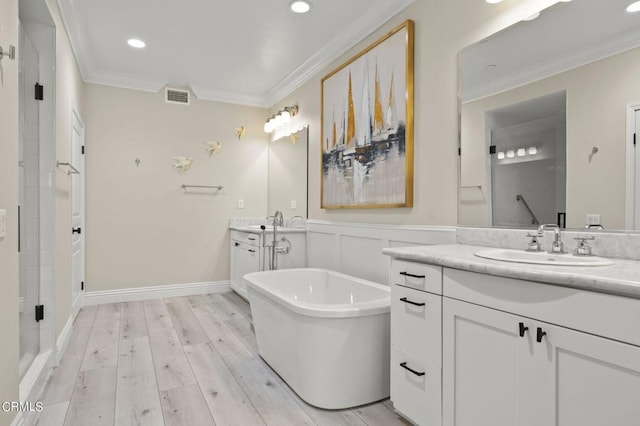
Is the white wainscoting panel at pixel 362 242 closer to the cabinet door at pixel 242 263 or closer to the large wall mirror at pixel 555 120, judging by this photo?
the large wall mirror at pixel 555 120

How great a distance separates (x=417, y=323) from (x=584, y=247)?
0.78 metres

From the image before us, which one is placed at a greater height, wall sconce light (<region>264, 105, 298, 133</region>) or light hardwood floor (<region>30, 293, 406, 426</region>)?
wall sconce light (<region>264, 105, 298, 133</region>)

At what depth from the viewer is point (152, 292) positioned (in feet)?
14.6

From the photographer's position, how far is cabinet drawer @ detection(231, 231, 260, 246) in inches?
153

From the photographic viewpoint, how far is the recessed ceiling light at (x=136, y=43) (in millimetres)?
3391

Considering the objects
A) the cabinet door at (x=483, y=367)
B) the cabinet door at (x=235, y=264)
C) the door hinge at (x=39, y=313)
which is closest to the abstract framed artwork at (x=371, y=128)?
the cabinet door at (x=483, y=367)

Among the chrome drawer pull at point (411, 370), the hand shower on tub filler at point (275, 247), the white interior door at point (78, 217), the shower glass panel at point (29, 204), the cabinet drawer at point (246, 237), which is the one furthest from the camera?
the cabinet drawer at point (246, 237)

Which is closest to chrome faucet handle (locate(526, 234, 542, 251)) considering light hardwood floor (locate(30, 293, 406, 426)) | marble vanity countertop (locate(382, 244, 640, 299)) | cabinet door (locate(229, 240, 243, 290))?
marble vanity countertop (locate(382, 244, 640, 299))

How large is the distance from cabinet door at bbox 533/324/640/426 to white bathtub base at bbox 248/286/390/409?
0.92 metres

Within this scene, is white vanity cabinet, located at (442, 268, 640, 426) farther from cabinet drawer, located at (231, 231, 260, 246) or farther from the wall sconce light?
the wall sconce light

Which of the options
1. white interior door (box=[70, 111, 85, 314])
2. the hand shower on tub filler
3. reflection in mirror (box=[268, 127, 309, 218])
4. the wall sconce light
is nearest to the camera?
white interior door (box=[70, 111, 85, 314])

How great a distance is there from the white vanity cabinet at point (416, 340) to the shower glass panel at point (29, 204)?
231 cm

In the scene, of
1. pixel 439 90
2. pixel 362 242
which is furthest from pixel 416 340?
pixel 439 90

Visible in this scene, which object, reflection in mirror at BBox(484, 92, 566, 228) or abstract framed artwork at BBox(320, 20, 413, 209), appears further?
abstract framed artwork at BBox(320, 20, 413, 209)
